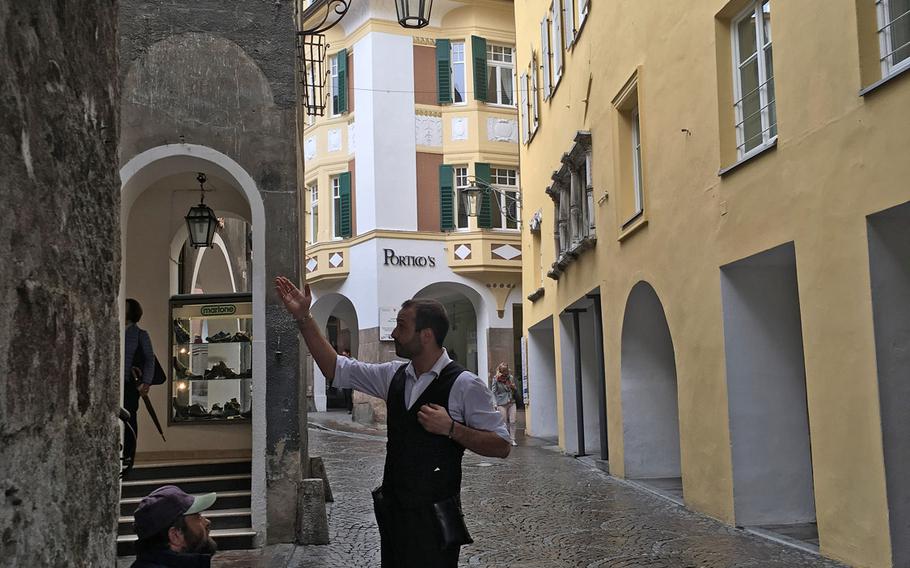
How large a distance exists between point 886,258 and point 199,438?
742 cm

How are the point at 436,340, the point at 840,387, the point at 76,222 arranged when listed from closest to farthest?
1. the point at 76,222
2. the point at 436,340
3. the point at 840,387

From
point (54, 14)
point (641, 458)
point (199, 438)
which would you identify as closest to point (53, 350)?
point (54, 14)

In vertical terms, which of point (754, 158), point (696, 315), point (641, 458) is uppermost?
point (754, 158)

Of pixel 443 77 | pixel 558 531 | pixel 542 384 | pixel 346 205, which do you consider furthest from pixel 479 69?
pixel 558 531

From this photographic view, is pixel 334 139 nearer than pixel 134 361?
No

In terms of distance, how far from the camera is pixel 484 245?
28625mm

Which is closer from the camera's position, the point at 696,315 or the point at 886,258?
the point at 886,258

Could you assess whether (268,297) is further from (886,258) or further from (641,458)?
(641,458)

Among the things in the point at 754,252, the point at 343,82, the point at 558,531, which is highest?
the point at 343,82

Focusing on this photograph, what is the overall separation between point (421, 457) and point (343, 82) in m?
26.5

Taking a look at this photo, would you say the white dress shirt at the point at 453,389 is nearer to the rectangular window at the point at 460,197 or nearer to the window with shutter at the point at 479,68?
the rectangular window at the point at 460,197

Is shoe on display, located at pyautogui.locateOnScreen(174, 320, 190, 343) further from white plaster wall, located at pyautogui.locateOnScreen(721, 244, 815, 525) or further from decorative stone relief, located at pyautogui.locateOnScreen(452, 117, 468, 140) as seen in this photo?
decorative stone relief, located at pyautogui.locateOnScreen(452, 117, 468, 140)

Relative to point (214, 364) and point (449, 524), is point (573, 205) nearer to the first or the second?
point (214, 364)

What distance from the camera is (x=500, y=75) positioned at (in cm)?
2984
